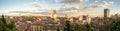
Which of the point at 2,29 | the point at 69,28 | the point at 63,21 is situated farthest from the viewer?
the point at 63,21

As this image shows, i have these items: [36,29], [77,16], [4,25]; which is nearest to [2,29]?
[4,25]

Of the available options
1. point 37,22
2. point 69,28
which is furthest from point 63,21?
point 69,28

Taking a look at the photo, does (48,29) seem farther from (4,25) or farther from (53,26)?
(4,25)

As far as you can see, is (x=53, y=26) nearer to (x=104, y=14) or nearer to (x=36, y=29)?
(x=36, y=29)

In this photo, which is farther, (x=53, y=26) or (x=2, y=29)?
(x=53, y=26)

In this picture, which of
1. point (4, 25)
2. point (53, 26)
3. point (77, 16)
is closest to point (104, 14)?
point (77, 16)

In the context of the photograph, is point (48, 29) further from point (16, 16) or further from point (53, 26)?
point (16, 16)

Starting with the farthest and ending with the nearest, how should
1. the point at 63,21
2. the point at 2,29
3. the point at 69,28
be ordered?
1. the point at 63,21
2. the point at 69,28
3. the point at 2,29

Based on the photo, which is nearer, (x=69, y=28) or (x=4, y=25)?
(x=4, y=25)
